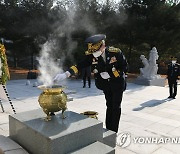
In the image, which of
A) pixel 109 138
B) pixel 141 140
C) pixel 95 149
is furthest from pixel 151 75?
pixel 95 149

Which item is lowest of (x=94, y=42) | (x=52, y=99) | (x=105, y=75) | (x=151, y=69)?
(x=52, y=99)

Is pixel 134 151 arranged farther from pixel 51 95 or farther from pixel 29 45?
pixel 29 45

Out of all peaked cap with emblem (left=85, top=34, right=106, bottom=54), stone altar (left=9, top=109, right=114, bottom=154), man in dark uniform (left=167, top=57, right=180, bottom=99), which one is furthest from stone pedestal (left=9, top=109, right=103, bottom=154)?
man in dark uniform (left=167, top=57, right=180, bottom=99)

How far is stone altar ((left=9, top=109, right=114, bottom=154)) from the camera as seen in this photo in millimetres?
2798

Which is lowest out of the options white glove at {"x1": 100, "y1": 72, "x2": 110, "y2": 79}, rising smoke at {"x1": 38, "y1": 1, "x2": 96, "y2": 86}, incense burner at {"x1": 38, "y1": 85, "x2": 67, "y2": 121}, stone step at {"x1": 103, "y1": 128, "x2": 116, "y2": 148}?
stone step at {"x1": 103, "y1": 128, "x2": 116, "y2": 148}

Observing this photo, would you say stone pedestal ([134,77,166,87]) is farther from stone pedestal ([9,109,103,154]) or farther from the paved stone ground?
stone pedestal ([9,109,103,154])

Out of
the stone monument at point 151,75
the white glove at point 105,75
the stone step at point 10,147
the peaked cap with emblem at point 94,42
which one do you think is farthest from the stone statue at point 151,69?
the stone step at point 10,147

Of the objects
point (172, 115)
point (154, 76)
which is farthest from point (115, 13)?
point (172, 115)

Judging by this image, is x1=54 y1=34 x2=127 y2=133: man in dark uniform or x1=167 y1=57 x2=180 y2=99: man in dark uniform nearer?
x1=54 y1=34 x2=127 y2=133: man in dark uniform

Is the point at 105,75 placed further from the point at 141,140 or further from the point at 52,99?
the point at 141,140

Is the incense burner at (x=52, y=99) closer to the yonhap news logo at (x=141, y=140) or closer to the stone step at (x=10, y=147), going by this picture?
the stone step at (x=10, y=147)

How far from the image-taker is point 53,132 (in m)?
2.90

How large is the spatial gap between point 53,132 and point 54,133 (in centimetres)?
4

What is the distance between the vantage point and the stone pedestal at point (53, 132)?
2.79 m
